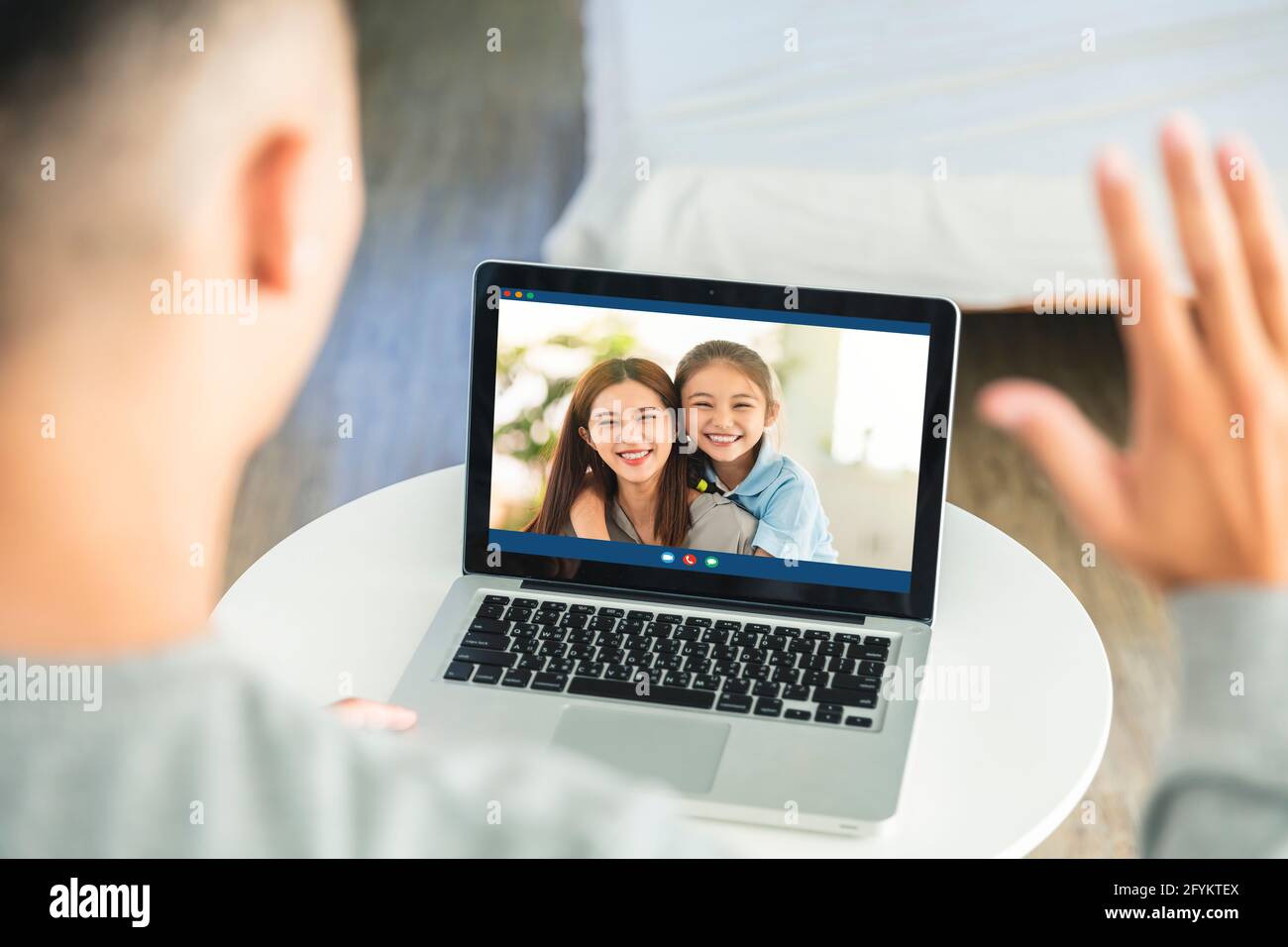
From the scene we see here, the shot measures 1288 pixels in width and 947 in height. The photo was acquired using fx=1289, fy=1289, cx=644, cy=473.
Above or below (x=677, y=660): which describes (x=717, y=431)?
above

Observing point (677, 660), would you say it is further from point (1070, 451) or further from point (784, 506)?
point (1070, 451)

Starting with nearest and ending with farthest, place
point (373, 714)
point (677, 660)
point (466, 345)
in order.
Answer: point (373, 714), point (677, 660), point (466, 345)

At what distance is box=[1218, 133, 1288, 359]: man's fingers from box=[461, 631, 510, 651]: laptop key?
750 mm

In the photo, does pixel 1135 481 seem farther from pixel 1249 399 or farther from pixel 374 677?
pixel 374 677

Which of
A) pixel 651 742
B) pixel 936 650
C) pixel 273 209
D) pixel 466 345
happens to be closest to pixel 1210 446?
pixel 273 209


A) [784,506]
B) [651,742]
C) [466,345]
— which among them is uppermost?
[466,345]

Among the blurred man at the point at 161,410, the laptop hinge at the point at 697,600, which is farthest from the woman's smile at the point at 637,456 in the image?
the blurred man at the point at 161,410

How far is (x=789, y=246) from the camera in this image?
2098mm

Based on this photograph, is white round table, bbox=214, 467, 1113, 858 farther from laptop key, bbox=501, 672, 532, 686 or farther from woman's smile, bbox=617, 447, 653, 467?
woman's smile, bbox=617, 447, 653, 467

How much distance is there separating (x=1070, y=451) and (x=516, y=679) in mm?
681

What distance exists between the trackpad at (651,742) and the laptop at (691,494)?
0.02m

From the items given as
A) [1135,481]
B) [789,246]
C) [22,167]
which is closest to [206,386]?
[22,167]

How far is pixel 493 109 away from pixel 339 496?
5.17 feet

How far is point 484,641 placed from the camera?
40.4 inches
